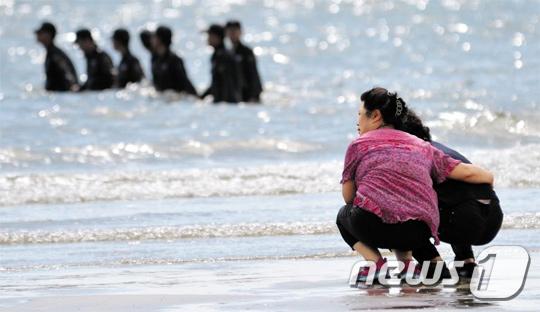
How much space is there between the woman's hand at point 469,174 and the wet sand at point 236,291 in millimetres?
492

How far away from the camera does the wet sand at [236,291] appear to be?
7.03 meters

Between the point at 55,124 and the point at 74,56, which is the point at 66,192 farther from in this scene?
Answer: the point at 74,56

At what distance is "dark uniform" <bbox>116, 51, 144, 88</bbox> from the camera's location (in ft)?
76.8

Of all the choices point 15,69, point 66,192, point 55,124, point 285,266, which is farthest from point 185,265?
point 15,69

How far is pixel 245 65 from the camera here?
21.8 meters

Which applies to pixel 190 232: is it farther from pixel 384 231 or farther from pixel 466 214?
pixel 466 214

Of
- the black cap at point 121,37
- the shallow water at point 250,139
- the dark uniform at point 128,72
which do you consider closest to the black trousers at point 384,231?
the shallow water at point 250,139

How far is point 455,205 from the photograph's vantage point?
755 centimetres

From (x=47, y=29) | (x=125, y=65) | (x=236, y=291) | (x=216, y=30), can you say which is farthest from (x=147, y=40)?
(x=236, y=291)

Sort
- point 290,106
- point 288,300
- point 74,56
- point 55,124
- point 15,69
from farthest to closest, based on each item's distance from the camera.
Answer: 1. point 74,56
2. point 15,69
3. point 290,106
4. point 55,124
5. point 288,300

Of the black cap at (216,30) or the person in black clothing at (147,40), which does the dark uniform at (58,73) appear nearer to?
the person in black clothing at (147,40)

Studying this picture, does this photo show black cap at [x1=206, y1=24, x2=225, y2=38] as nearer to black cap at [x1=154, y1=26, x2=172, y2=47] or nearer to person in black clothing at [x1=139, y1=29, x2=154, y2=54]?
black cap at [x1=154, y1=26, x2=172, y2=47]

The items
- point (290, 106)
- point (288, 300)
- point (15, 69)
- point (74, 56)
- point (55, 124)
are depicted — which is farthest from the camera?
point (74, 56)

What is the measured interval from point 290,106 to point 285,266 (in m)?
13.6
